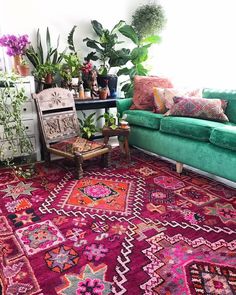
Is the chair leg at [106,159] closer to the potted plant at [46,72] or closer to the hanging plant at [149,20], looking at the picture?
the potted plant at [46,72]

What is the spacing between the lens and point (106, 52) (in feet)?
12.6

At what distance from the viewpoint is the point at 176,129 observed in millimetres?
2809

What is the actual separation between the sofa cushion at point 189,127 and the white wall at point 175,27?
1.10m

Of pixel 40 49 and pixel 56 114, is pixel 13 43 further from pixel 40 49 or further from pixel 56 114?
pixel 56 114

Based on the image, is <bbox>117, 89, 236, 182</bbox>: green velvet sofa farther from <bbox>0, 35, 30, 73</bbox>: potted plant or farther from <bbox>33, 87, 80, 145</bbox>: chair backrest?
<bbox>0, 35, 30, 73</bbox>: potted plant

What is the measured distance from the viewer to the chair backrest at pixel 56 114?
2998 mm

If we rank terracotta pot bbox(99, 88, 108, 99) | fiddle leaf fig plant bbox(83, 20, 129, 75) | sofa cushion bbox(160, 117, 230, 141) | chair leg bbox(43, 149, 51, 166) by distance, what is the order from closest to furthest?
sofa cushion bbox(160, 117, 230, 141) < chair leg bbox(43, 149, 51, 166) < terracotta pot bbox(99, 88, 108, 99) < fiddle leaf fig plant bbox(83, 20, 129, 75)

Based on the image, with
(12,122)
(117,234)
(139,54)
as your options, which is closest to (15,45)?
(12,122)

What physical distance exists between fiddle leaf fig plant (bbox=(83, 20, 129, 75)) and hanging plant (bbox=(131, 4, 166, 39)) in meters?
0.26

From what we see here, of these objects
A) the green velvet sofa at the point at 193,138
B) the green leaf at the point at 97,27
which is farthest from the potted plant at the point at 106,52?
the green velvet sofa at the point at 193,138

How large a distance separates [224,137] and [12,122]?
86.4 inches

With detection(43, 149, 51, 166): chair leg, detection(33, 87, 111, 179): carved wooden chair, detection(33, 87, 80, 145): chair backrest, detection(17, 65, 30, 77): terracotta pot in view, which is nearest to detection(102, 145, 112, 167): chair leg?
detection(33, 87, 111, 179): carved wooden chair

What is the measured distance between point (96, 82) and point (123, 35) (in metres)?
0.98

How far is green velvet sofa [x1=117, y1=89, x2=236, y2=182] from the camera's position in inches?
94.4
